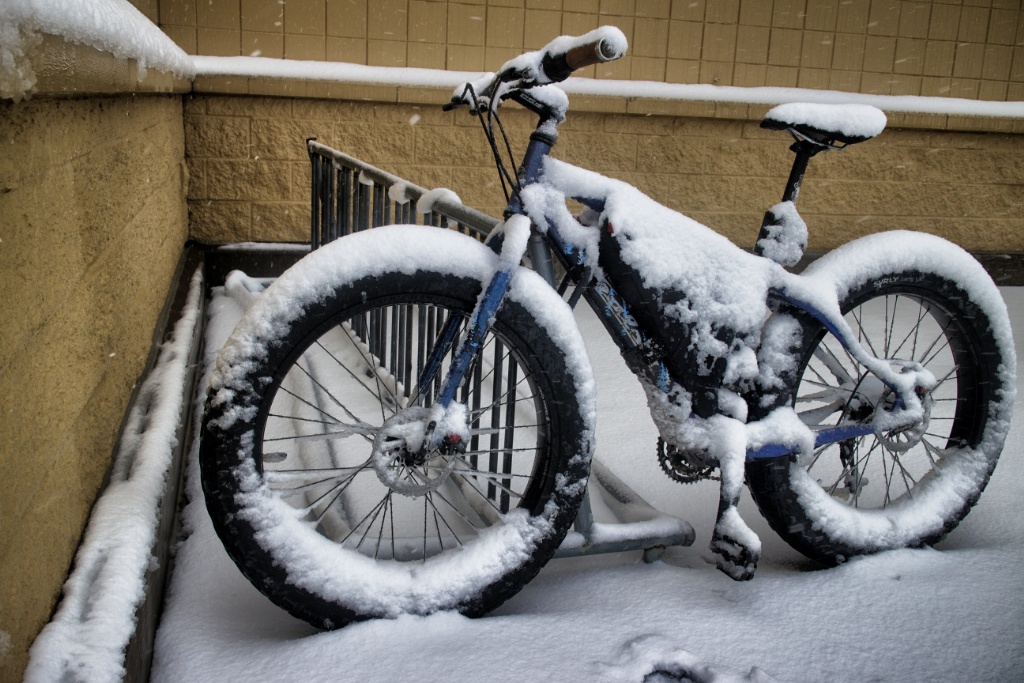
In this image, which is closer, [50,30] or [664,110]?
[50,30]

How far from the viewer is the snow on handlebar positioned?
1.74 metres

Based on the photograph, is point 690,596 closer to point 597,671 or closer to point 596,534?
point 596,534

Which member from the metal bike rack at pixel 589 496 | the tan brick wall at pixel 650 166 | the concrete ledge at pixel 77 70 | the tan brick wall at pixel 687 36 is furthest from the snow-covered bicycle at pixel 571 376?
the tan brick wall at pixel 687 36

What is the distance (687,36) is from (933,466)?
4281 millimetres

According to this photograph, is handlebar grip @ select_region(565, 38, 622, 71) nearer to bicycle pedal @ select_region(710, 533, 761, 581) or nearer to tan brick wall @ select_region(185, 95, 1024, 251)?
bicycle pedal @ select_region(710, 533, 761, 581)

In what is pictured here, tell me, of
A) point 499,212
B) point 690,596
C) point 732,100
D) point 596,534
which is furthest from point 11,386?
point 732,100

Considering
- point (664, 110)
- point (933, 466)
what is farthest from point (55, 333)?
point (664, 110)

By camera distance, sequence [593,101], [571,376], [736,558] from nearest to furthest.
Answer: [571,376], [736,558], [593,101]

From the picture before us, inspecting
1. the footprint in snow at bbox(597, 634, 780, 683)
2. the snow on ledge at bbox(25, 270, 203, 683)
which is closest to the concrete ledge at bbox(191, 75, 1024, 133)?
the snow on ledge at bbox(25, 270, 203, 683)

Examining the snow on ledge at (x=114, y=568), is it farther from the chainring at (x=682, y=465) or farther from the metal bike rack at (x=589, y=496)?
the chainring at (x=682, y=465)

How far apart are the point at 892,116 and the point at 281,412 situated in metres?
5.11

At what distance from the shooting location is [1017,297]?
20.5ft

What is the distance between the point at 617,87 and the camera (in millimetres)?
5734

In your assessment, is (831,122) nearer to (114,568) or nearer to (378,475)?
(378,475)
